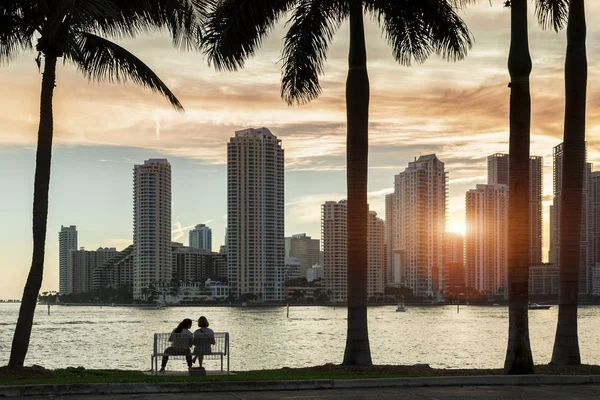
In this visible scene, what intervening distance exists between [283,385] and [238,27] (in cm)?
934

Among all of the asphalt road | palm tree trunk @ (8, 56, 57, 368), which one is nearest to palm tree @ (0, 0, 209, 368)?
palm tree trunk @ (8, 56, 57, 368)

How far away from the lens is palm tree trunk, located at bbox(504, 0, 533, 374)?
20.4m

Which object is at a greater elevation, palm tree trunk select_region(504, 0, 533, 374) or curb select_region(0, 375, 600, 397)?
palm tree trunk select_region(504, 0, 533, 374)

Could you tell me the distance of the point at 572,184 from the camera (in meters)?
23.4

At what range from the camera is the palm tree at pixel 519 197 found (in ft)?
66.8

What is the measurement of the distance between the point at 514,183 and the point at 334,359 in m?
55.8

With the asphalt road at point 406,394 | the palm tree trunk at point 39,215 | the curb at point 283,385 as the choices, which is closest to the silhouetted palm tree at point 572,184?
the curb at point 283,385

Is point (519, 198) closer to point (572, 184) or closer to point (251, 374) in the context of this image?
point (572, 184)

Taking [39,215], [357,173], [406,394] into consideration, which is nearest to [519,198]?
[357,173]

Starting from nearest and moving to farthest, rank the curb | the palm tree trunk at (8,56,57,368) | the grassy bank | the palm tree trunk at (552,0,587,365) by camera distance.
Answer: the curb
the grassy bank
the palm tree trunk at (8,56,57,368)
the palm tree trunk at (552,0,587,365)

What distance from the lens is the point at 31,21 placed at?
21406 millimetres

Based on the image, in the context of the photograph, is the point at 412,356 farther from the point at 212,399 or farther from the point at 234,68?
the point at 212,399

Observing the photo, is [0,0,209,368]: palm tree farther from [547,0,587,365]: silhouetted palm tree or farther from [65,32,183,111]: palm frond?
[547,0,587,365]: silhouetted palm tree

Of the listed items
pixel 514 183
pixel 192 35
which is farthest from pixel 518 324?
pixel 192 35
